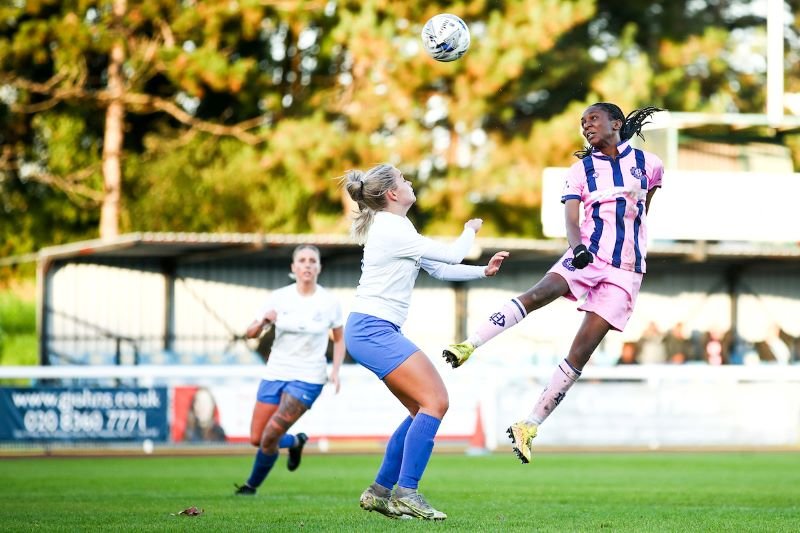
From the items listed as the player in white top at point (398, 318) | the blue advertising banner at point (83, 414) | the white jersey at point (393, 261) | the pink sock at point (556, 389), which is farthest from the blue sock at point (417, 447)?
the blue advertising banner at point (83, 414)

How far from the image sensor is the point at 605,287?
9.09 metres

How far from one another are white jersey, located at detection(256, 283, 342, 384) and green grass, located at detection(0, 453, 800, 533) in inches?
41.7

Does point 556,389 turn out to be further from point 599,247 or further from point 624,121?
point 624,121

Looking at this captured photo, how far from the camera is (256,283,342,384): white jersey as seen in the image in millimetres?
11961

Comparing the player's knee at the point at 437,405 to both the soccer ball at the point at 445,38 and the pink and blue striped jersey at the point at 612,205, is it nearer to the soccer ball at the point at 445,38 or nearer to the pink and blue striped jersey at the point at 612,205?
the pink and blue striped jersey at the point at 612,205

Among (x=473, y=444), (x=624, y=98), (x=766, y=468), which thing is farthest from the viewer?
(x=624, y=98)

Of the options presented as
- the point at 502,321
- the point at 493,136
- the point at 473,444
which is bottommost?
the point at 473,444

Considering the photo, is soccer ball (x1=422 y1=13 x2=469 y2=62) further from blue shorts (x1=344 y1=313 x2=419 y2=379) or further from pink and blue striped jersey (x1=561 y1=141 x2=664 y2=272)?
blue shorts (x1=344 y1=313 x2=419 y2=379)

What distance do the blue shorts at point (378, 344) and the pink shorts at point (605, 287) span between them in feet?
4.10

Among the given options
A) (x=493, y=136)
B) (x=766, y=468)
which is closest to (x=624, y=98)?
(x=493, y=136)

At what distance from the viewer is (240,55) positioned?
3628 cm

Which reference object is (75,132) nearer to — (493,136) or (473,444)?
(493,136)

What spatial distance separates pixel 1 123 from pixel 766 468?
87.4ft

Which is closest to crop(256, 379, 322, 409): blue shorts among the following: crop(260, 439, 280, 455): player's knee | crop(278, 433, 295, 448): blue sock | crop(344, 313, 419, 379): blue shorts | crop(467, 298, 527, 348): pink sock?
crop(260, 439, 280, 455): player's knee
